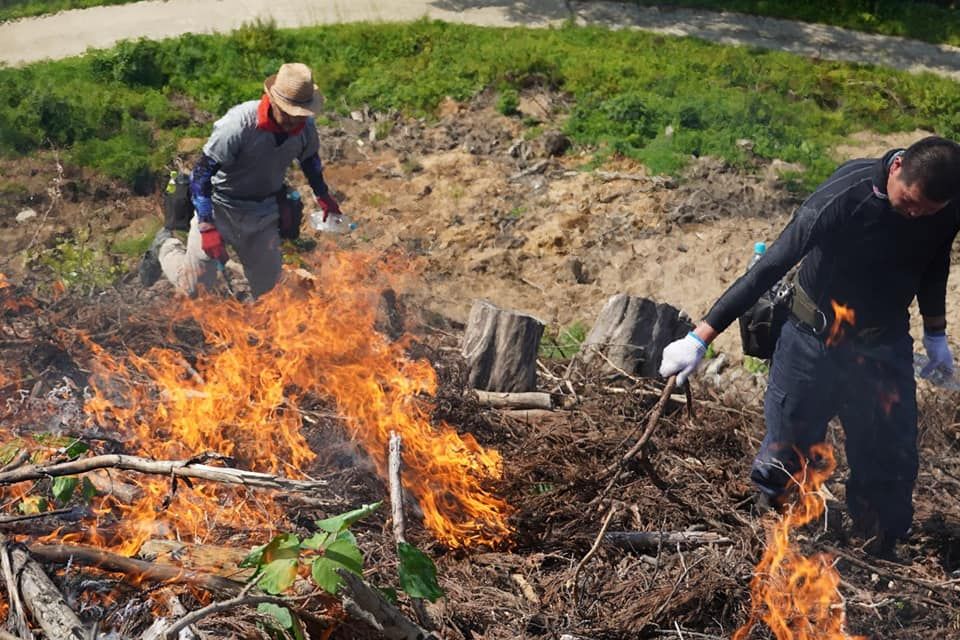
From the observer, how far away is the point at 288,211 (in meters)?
6.70

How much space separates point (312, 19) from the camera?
1304 centimetres

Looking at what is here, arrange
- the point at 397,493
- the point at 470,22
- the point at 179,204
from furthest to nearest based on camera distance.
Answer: the point at 470,22 → the point at 179,204 → the point at 397,493

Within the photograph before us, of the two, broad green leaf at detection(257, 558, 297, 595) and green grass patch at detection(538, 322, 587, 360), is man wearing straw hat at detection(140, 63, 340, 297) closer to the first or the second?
green grass patch at detection(538, 322, 587, 360)

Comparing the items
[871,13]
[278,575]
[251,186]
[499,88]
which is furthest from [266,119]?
[871,13]

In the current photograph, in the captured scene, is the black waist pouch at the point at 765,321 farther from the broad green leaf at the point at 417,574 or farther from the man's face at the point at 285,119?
the man's face at the point at 285,119

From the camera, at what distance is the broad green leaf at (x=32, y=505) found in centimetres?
409

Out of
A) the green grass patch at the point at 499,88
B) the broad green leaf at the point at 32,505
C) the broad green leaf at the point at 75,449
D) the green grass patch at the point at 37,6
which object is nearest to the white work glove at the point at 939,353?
the broad green leaf at the point at 75,449

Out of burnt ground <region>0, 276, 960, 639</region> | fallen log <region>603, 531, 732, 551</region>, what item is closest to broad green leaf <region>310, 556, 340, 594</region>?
burnt ground <region>0, 276, 960, 639</region>

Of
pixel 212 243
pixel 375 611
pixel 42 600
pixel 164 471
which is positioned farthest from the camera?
pixel 212 243

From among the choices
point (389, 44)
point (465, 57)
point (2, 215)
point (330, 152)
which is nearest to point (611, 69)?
point (465, 57)

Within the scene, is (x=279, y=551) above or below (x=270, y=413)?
above

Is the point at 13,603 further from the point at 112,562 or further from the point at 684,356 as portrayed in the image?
the point at 684,356

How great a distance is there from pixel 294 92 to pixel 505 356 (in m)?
2.06

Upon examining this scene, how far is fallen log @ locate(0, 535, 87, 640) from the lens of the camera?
3.31 meters
